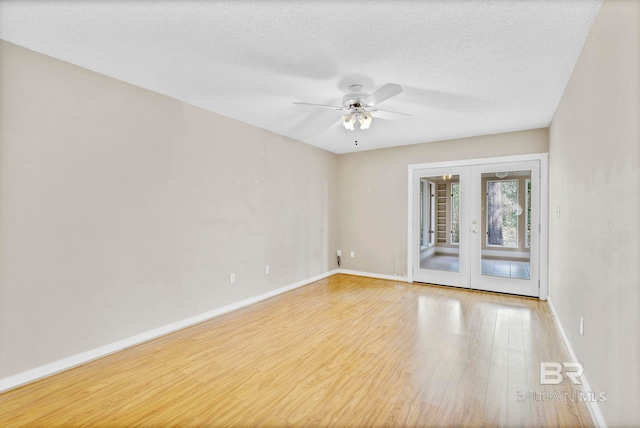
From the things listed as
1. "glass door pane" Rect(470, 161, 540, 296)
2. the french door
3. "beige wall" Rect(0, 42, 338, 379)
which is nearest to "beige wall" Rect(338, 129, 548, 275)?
the french door

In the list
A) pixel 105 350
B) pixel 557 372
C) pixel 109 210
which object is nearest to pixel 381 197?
pixel 557 372

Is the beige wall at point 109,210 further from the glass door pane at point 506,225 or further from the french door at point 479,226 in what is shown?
the glass door pane at point 506,225

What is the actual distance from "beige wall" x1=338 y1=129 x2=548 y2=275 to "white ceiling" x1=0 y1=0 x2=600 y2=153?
165 centimetres

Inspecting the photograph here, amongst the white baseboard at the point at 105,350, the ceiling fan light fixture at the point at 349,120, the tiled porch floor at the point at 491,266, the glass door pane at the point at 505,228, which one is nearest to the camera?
the white baseboard at the point at 105,350

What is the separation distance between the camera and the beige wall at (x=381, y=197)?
5.09 metres

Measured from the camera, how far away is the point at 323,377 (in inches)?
92.6

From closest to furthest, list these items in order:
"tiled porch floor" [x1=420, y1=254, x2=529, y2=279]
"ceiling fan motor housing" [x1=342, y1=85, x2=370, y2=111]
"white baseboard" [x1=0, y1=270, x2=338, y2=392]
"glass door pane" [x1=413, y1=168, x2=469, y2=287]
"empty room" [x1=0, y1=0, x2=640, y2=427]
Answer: "empty room" [x1=0, y1=0, x2=640, y2=427]
"white baseboard" [x1=0, y1=270, x2=338, y2=392]
"ceiling fan motor housing" [x1=342, y1=85, x2=370, y2=111]
"tiled porch floor" [x1=420, y1=254, x2=529, y2=279]
"glass door pane" [x1=413, y1=168, x2=469, y2=287]

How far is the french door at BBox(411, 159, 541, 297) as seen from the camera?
4.47m

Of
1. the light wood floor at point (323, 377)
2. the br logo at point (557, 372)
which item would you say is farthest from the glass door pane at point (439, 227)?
the br logo at point (557, 372)

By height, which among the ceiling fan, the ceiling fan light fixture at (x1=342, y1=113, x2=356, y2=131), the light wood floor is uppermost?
the ceiling fan

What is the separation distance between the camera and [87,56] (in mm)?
2422

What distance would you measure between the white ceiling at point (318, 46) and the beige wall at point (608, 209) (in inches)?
15.2

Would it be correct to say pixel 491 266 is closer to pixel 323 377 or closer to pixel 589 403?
pixel 589 403

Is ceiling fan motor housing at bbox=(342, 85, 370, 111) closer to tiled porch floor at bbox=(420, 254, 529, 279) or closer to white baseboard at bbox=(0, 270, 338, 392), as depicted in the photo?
white baseboard at bbox=(0, 270, 338, 392)
